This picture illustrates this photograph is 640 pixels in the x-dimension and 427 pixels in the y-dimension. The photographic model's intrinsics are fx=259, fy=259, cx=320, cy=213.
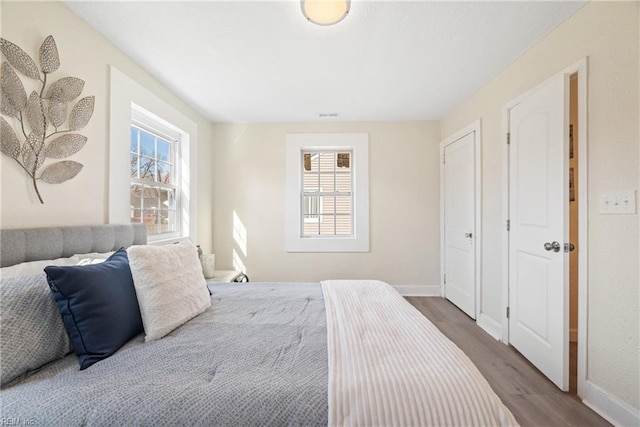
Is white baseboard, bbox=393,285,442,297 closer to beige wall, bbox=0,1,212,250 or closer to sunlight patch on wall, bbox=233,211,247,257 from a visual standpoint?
sunlight patch on wall, bbox=233,211,247,257

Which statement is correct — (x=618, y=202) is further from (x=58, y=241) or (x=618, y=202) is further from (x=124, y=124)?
(x=124, y=124)

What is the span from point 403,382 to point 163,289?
107 centimetres

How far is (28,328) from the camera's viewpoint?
0.88 metres

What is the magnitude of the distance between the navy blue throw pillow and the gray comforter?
0.05 metres

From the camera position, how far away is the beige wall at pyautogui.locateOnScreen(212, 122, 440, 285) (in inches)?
136

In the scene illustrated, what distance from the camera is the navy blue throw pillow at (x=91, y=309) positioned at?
0.94m

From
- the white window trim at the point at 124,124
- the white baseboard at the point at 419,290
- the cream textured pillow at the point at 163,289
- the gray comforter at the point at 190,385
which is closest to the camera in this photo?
the gray comforter at the point at 190,385

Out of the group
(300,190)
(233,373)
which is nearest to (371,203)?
(300,190)

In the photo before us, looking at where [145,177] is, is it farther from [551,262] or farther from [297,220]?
[551,262]

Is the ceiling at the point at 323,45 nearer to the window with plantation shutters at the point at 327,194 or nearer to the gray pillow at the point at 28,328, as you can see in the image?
the window with plantation shutters at the point at 327,194

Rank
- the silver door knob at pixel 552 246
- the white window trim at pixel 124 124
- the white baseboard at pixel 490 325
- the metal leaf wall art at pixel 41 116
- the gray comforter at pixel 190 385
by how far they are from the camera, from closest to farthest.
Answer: the gray comforter at pixel 190 385
the metal leaf wall art at pixel 41 116
the silver door knob at pixel 552 246
the white window trim at pixel 124 124
the white baseboard at pixel 490 325

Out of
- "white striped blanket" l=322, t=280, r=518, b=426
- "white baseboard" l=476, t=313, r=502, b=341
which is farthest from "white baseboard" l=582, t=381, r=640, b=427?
"white striped blanket" l=322, t=280, r=518, b=426

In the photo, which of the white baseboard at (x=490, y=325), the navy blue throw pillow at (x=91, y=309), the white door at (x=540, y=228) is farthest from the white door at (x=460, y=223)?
the navy blue throw pillow at (x=91, y=309)

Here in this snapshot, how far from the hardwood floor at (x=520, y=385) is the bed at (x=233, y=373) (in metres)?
0.95
